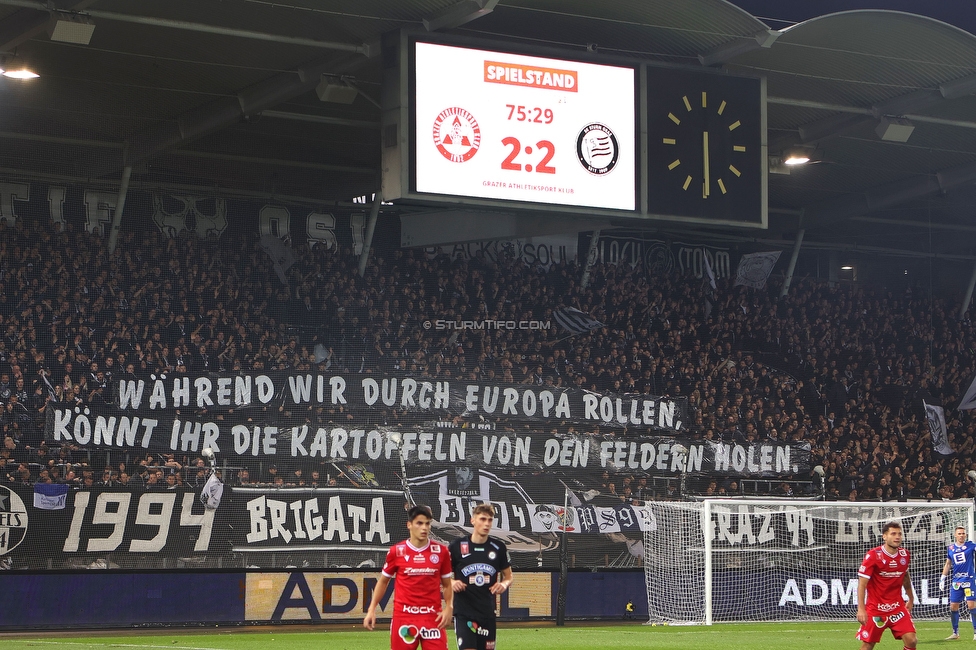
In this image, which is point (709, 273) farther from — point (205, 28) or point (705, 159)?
point (205, 28)

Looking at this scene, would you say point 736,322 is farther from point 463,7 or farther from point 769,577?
point 463,7

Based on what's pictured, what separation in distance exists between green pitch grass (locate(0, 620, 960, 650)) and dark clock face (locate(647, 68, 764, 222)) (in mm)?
7152

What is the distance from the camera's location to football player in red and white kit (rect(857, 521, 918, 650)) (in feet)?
42.7

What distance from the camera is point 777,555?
2569 cm

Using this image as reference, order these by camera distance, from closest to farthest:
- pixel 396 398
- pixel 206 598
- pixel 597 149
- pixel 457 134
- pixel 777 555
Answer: pixel 457 134 → pixel 597 149 → pixel 206 598 → pixel 777 555 → pixel 396 398

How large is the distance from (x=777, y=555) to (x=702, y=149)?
8.78 meters

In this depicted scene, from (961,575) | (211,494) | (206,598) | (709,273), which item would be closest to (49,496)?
(211,494)

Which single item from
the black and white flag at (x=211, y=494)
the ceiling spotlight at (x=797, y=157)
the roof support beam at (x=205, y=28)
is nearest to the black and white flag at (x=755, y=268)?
the ceiling spotlight at (x=797, y=157)

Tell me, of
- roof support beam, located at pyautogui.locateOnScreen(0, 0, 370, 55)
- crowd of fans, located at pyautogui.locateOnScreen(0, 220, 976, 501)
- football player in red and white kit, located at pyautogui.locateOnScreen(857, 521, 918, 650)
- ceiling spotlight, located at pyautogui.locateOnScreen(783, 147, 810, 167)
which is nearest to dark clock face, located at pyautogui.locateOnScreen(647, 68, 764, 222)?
roof support beam, located at pyautogui.locateOnScreen(0, 0, 370, 55)

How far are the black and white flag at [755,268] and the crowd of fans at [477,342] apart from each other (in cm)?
41

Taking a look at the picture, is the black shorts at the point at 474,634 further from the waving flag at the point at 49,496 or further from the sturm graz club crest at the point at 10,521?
the waving flag at the point at 49,496

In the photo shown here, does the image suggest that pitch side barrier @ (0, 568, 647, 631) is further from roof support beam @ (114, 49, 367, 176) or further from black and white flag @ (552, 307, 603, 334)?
roof support beam @ (114, 49, 367, 176)

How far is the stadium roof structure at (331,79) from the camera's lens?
22078mm

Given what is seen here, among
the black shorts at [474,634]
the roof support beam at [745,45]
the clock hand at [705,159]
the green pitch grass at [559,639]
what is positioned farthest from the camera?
the roof support beam at [745,45]
